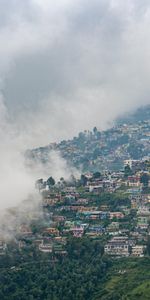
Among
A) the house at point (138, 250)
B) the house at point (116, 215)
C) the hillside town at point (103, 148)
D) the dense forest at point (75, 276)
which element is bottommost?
the dense forest at point (75, 276)

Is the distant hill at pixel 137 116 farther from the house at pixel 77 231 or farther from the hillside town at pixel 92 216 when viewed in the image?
the house at pixel 77 231

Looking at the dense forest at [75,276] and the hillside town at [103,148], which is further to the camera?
the hillside town at [103,148]

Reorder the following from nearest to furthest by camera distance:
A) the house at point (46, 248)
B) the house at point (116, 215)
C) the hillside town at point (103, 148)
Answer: the house at point (46, 248) < the house at point (116, 215) < the hillside town at point (103, 148)

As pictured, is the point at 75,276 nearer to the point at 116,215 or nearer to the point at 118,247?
the point at 118,247

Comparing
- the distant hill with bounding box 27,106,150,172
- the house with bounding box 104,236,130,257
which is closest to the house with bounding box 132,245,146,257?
the house with bounding box 104,236,130,257

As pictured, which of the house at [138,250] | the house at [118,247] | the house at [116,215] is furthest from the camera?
the house at [116,215]

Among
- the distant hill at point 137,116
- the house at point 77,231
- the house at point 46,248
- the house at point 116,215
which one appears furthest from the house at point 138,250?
the distant hill at point 137,116

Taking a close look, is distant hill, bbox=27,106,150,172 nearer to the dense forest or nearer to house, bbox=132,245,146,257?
house, bbox=132,245,146,257

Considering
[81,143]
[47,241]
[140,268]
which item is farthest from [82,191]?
[81,143]

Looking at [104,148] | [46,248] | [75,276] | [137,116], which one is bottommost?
[75,276]

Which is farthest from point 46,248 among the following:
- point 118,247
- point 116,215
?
point 116,215

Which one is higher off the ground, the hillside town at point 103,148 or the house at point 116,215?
the hillside town at point 103,148

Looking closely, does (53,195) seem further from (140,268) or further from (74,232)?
(140,268)
